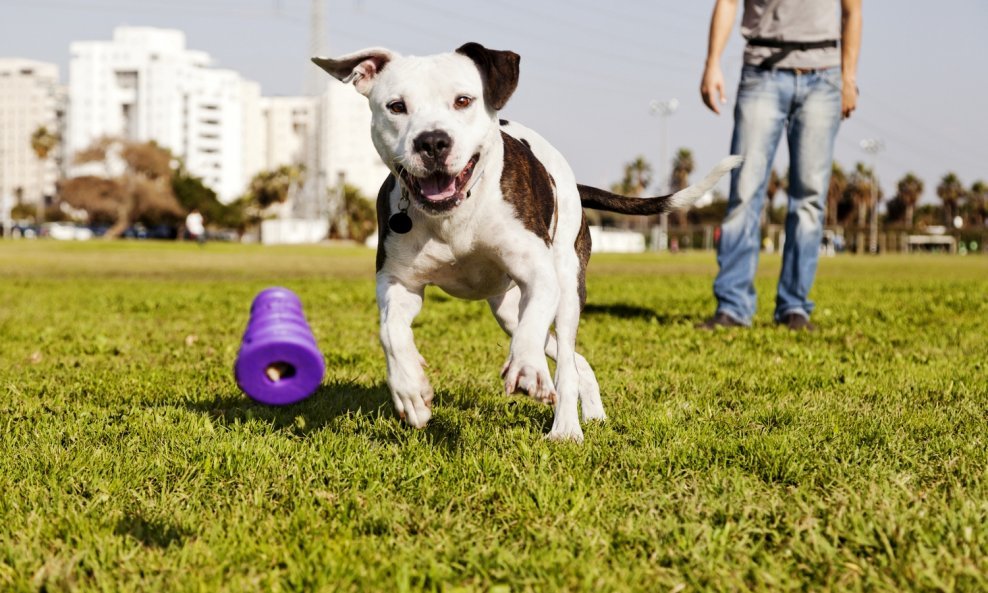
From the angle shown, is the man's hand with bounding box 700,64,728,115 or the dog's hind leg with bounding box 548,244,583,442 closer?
the dog's hind leg with bounding box 548,244,583,442

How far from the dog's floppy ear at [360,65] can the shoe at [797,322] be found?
5.27 meters

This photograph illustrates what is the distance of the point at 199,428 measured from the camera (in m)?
4.23

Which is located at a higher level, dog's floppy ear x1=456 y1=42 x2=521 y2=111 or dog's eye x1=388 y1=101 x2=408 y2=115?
dog's floppy ear x1=456 y1=42 x2=521 y2=111

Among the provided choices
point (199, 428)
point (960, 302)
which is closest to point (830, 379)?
point (199, 428)

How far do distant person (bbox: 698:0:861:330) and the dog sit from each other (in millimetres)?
4421

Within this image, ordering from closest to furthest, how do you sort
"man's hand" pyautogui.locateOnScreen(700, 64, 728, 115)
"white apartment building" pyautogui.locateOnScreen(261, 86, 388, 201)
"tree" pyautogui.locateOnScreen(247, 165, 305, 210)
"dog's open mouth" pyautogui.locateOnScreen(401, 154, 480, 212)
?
"dog's open mouth" pyautogui.locateOnScreen(401, 154, 480, 212)
"man's hand" pyautogui.locateOnScreen(700, 64, 728, 115)
"tree" pyautogui.locateOnScreen(247, 165, 305, 210)
"white apartment building" pyautogui.locateOnScreen(261, 86, 388, 201)

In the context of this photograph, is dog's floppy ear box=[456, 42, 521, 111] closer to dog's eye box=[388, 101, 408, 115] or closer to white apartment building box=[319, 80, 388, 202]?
dog's eye box=[388, 101, 408, 115]

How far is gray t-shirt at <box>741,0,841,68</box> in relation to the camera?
8.20 meters

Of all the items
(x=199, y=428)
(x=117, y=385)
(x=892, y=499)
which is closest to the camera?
(x=892, y=499)

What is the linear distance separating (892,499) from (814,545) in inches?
19.4

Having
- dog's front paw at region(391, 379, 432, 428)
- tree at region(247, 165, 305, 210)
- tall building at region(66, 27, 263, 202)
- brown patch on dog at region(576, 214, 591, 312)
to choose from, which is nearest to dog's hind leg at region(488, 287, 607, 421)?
brown patch on dog at region(576, 214, 591, 312)

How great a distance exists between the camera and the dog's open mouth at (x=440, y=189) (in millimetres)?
3859

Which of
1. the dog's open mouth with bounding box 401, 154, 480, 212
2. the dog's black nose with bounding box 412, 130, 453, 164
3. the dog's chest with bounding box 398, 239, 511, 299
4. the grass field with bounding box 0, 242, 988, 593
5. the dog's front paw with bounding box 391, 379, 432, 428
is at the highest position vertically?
the dog's black nose with bounding box 412, 130, 453, 164

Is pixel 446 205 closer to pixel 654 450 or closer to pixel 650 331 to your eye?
pixel 654 450
